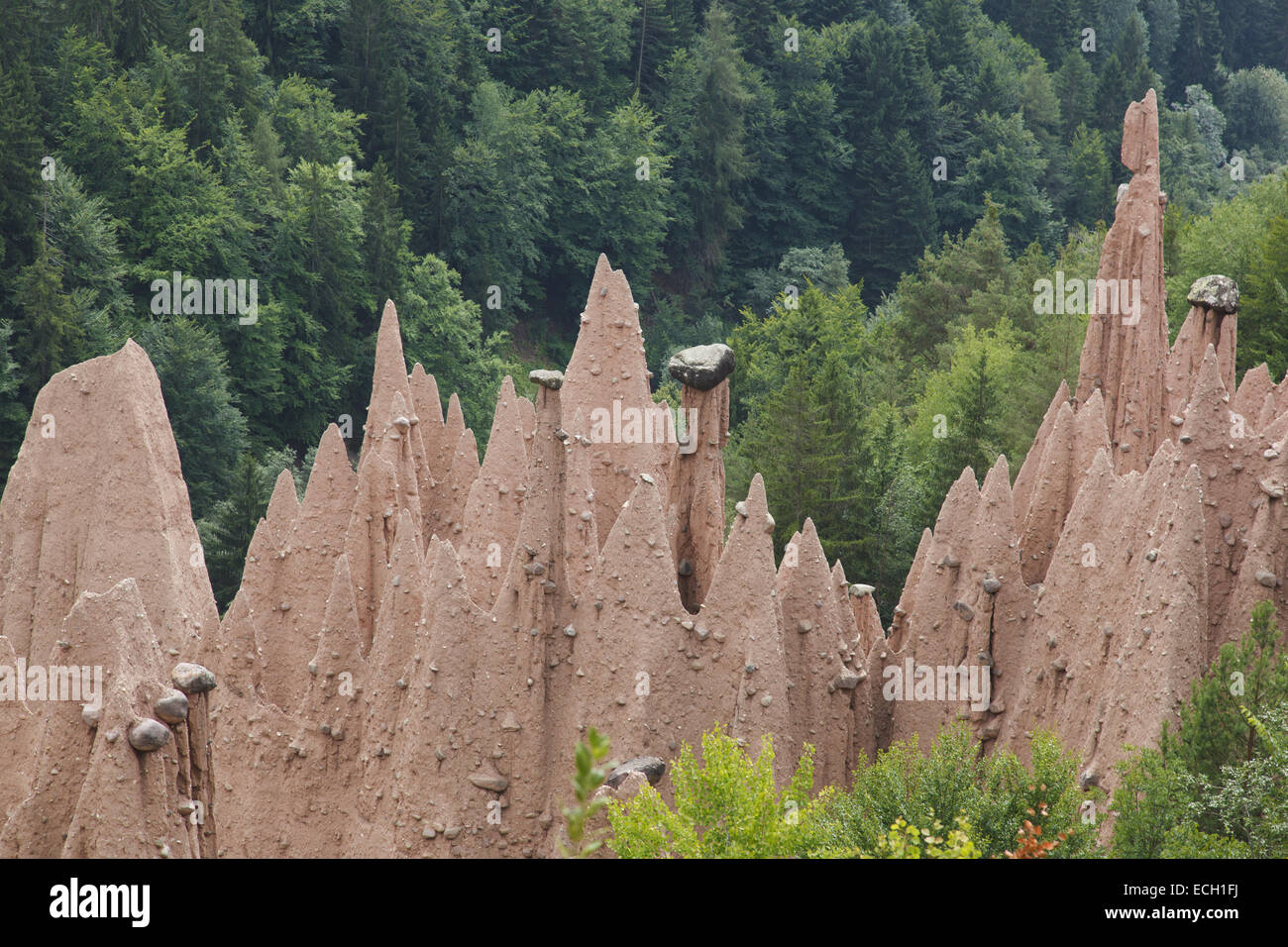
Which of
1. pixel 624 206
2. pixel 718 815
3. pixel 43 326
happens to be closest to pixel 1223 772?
pixel 718 815

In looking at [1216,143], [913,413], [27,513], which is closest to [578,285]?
[913,413]

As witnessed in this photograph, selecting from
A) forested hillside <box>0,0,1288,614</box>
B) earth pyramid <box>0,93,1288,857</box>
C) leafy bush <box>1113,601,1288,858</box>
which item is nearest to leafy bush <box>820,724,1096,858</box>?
leafy bush <box>1113,601,1288,858</box>

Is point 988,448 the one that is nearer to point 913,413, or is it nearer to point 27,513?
point 913,413

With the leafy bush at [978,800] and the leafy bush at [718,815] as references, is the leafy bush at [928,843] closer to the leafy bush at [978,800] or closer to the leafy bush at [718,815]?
the leafy bush at [978,800]

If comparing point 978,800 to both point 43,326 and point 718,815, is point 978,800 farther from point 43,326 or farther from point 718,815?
point 43,326

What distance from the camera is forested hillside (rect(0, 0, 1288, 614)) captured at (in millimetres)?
46000

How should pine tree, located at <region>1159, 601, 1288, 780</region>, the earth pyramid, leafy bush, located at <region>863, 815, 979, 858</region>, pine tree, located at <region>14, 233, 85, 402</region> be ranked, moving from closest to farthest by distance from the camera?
leafy bush, located at <region>863, 815, 979, 858</region> → pine tree, located at <region>1159, 601, 1288, 780</region> → the earth pyramid → pine tree, located at <region>14, 233, 85, 402</region>

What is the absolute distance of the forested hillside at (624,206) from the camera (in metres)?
46.0

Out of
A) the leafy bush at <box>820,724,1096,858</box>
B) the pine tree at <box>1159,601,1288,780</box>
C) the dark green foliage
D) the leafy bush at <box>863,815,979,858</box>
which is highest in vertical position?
the dark green foliage

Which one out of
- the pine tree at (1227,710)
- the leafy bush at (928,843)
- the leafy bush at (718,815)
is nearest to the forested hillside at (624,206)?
the pine tree at (1227,710)

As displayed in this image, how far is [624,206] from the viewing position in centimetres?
8044

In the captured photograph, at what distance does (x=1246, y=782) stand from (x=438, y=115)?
64.3 metres

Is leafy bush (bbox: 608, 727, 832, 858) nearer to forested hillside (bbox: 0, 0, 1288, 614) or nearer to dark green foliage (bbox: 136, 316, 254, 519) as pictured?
forested hillside (bbox: 0, 0, 1288, 614)

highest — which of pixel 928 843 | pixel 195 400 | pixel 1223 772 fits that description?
pixel 195 400
